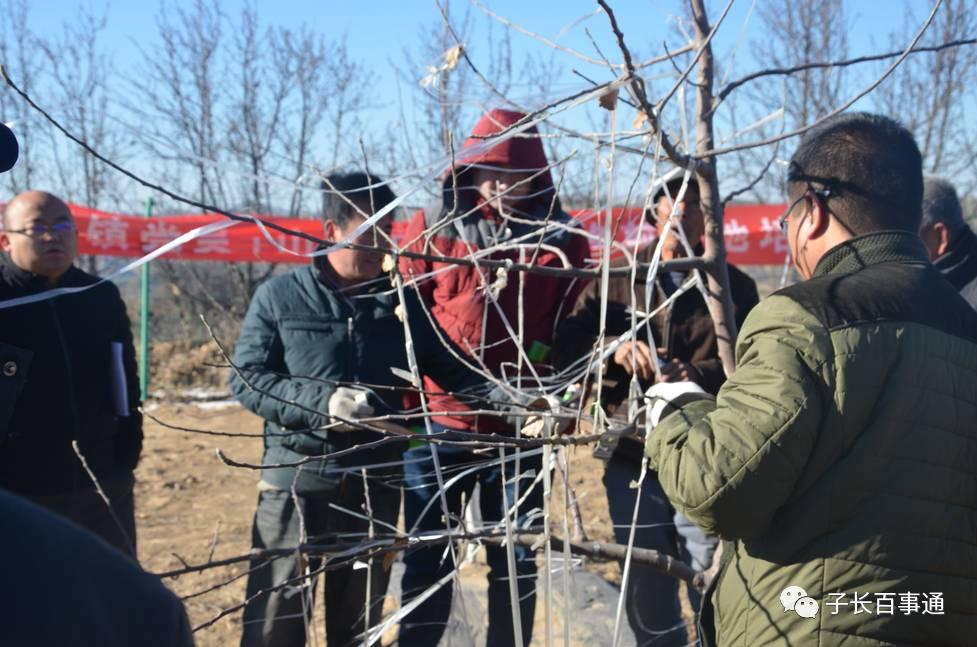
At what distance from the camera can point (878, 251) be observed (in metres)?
1.60

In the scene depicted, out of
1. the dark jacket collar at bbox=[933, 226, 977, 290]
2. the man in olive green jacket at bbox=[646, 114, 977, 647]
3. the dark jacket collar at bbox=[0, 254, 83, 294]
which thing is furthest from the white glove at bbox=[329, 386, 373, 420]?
the dark jacket collar at bbox=[933, 226, 977, 290]

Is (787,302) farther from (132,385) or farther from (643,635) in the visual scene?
(132,385)

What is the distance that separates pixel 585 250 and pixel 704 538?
1.10 m

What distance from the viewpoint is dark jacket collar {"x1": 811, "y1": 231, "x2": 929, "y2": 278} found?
1601 mm

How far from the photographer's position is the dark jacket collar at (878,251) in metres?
1.60

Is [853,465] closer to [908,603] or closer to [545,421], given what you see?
[908,603]

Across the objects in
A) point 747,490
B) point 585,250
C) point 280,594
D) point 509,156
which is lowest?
point 280,594

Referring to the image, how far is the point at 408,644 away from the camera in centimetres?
328

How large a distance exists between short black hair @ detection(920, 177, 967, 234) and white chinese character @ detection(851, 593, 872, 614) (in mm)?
2222

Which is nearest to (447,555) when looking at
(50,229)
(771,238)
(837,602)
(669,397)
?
(669,397)

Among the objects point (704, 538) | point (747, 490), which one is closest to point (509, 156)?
point (704, 538)

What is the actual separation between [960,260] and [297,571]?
101 inches

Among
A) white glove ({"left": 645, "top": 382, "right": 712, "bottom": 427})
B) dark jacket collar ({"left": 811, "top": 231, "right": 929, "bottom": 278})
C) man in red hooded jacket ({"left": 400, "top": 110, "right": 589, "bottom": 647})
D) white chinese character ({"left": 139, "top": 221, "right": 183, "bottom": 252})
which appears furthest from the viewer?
white chinese character ({"left": 139, "top": 221, "right": 183, "bottom": 252})

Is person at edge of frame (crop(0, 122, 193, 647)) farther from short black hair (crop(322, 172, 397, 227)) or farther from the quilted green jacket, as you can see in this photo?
short black hair (crop(322, 172, 397, 227))
